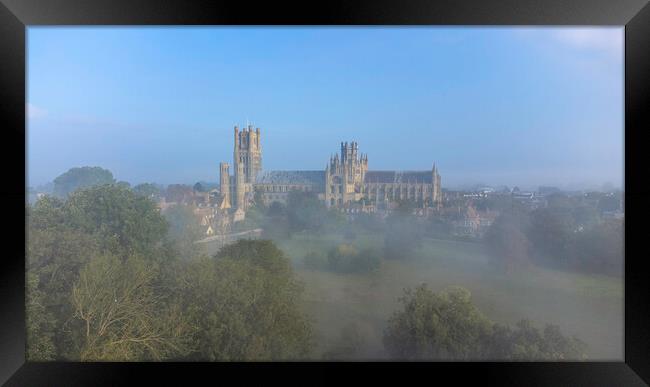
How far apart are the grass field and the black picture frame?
7.11m

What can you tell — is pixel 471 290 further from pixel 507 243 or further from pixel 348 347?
pixel 348 347

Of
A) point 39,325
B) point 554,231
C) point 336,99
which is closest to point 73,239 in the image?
point 39,325

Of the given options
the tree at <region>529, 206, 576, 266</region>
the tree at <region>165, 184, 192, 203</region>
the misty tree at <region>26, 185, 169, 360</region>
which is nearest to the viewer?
the misty tree at <region>26, 185, 169, 360</region>

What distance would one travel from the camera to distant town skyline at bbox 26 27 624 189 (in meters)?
10.2

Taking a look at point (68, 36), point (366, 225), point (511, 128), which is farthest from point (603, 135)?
point (68, 36)

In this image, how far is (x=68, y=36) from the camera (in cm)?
948

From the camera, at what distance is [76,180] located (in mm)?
11500

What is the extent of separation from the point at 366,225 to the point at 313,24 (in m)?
13.8

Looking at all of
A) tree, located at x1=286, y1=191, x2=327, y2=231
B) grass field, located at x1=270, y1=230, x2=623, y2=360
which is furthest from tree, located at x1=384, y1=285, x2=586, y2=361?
tree, located at x1=286, y1=191, x2=327, y2=231

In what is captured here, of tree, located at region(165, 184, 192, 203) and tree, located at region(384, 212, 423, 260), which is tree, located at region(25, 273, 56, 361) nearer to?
tree, located at region(165, 184, 192, 203)

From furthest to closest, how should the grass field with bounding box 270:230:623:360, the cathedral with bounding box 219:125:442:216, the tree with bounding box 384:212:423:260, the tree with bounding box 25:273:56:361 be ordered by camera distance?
the cathedral with bounding box 219:125:442:216 < the tree with bounding box 384:212:423:260 < the grass field with bounding box 270:230:623:360 < the tree with bounding box 25:273:56:361

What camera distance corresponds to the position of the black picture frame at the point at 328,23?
102 inches

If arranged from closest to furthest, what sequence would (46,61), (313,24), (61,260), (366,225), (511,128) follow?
1. (313,24)
2. (61,260)
3. (46,61)
4. (511,128)
5. (366,225)

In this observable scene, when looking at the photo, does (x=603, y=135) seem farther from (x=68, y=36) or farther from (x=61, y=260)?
(x=68, y=36)
